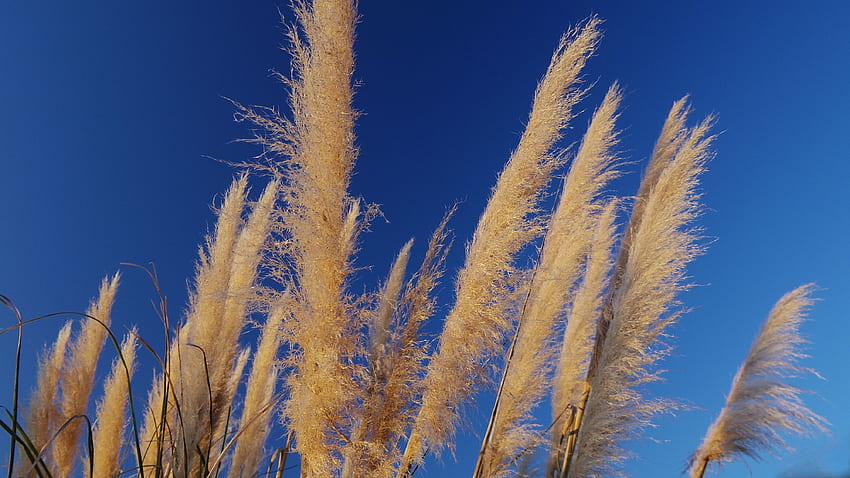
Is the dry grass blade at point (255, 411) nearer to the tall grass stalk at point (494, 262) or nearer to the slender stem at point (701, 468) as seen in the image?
the tall grass stalk at point (494, 262)

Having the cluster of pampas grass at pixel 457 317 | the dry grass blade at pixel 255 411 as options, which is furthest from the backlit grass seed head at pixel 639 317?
the dry grass blade at pixel 255 411

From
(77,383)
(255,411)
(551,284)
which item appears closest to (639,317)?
(551,284)

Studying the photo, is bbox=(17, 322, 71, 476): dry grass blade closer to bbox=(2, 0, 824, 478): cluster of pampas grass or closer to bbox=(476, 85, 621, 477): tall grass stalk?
bbox=(2, 0, 824, 478): cluster of pampas grass

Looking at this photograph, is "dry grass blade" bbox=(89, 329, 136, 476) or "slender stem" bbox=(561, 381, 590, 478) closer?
"slender stem" bbox=(561, 381, 590, 478)

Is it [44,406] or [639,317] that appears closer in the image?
[639,317]

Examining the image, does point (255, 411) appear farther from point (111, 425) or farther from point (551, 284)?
point (551, 284)

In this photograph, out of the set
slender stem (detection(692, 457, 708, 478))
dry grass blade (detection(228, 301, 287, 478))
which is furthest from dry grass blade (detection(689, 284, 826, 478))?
dry grass blade (detection(228, 301, 287, 478))

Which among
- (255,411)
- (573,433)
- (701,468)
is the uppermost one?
(255,411)

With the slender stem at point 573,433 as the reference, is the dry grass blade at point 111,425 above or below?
above

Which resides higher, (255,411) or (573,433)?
(255,411)

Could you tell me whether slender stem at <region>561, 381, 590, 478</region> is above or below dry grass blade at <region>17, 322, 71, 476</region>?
below

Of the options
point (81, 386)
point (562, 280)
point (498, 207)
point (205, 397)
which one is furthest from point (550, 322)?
point (81, 386)

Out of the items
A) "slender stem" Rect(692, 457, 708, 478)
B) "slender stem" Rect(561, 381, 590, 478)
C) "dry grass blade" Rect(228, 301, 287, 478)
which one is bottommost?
"slender stem" Rect(692, 457, 708, 478)

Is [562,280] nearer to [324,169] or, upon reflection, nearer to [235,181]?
[324,169]
